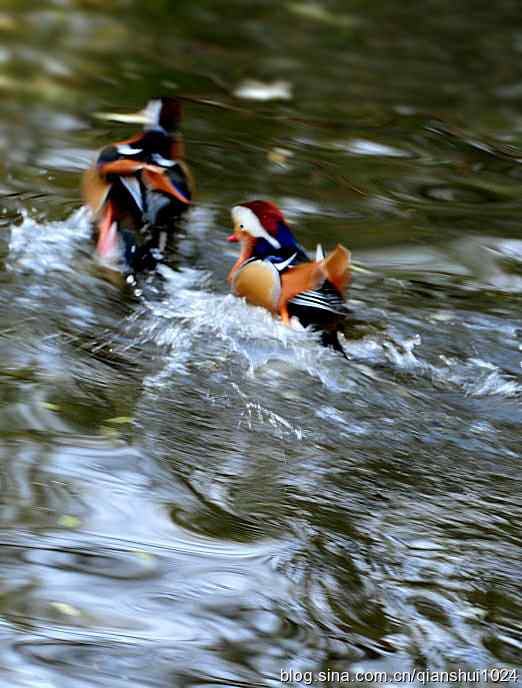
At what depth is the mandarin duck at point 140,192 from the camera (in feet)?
17.9

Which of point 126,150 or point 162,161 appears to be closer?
point 126,150

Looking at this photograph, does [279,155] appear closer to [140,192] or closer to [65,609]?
[140,192]

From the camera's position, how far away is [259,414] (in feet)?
14.4

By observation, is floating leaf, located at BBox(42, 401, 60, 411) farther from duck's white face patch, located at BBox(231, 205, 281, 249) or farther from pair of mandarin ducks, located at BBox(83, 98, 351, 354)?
duck's white face patch, located at BBox(231, 205, 281, 249)

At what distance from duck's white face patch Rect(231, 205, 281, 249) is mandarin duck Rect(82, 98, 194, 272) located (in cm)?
62

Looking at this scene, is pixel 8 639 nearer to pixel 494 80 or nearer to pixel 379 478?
pixel 379 478

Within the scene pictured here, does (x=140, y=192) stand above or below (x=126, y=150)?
below

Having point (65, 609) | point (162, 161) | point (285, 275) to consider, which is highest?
point (162, 161)

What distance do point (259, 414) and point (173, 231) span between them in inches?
73.2

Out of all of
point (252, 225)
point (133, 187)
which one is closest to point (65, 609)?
point (252, 225)

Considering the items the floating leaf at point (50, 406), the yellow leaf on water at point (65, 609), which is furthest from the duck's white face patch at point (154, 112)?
the yellow leaf on water at point (65, 609)

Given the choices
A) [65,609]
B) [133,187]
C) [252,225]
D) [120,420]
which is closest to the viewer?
[65,609]

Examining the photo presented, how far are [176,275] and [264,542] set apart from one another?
2318 mm

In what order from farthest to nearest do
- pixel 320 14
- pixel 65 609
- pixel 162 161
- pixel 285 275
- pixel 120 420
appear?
pixel 320 14 < pixel 162 161 < pixel 285 275 < pixel 120 420 < pixel 65 609
